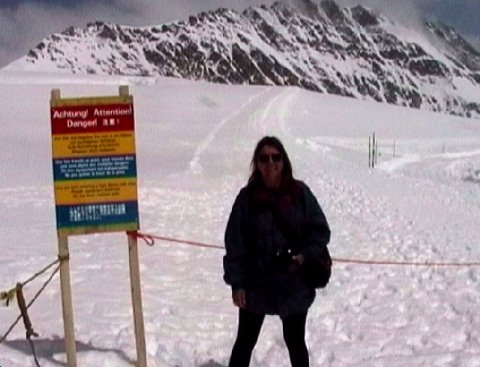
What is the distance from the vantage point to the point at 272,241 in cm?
498

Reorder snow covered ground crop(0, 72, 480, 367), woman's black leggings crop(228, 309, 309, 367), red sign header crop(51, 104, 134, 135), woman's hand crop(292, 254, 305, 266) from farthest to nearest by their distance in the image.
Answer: snow covered ground crop(0, 72, 480, 367), red sign header crop(51, 104, 134, 135), woman's black leggings crop(228, 309, 309, 367), woman's hand crop(292, 254, 305, 266)

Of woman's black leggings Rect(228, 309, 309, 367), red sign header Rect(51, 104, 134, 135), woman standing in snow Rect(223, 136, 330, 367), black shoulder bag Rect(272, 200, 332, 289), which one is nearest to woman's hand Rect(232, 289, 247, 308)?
woman standing in snow Rect(223, 136, 330, 367)

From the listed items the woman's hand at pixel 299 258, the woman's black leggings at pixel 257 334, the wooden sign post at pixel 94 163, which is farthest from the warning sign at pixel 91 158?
the woman's hand at pixel 299 258

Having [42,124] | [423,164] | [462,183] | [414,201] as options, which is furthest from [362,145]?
[414,201]

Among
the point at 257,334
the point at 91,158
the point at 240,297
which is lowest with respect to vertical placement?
the point at 257,334

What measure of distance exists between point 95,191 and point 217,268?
184 inches

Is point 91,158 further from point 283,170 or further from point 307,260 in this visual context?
point 307,260

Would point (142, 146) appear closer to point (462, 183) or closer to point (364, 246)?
point (462, 183)

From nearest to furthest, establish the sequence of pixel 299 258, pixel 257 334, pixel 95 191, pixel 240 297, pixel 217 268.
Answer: pixel 299 258, pixel 240 297, pixel 257 334, pixel 95 191, pixel 217 268

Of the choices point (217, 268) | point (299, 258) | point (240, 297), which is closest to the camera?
point (299, 258)

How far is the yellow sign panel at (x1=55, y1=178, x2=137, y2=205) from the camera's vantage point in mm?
5465

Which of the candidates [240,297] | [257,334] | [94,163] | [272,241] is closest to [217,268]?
[257,334]

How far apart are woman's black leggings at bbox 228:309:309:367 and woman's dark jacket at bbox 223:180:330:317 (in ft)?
0.56

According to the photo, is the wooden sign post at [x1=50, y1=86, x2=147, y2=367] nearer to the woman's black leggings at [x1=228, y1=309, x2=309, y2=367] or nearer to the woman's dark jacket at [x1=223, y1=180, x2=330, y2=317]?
the woman's dark jacket at [x1=223, y1=180, x2=330, y2=317]
